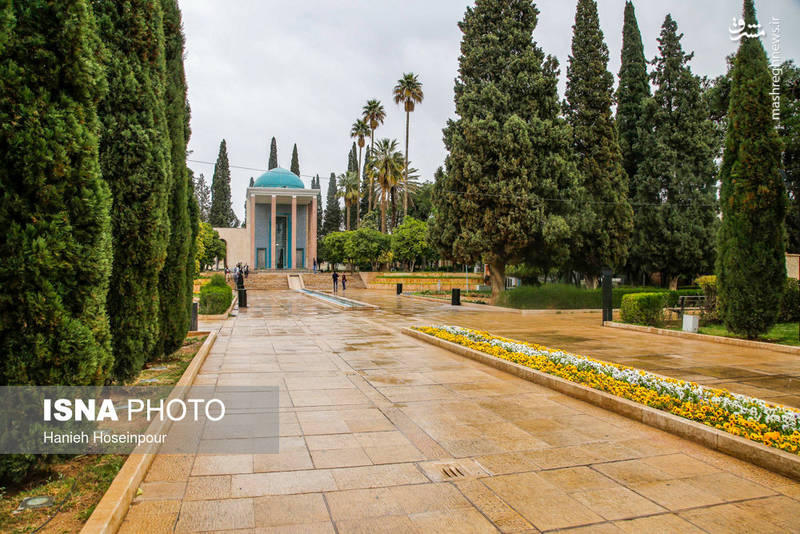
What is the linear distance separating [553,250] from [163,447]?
Result: 2085 centimetres

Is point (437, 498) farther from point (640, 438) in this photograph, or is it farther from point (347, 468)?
point (640, 438)

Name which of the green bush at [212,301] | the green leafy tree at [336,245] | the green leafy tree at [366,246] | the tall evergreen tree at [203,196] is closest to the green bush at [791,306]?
the green bush at [212,301]

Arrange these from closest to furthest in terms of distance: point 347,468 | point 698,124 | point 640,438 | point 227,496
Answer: point 227,496 → point 347,468 → point 640,438 → point 698,124

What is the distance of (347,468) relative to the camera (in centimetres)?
402

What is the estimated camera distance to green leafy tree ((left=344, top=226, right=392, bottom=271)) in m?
44.3

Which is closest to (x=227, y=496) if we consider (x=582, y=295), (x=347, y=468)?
(x=347, y=468)

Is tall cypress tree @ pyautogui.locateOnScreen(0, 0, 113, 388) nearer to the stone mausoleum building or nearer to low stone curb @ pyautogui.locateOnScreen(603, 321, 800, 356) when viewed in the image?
low stone curb @ pyautogui.locateOnScreen(603, 321, 800, 356)

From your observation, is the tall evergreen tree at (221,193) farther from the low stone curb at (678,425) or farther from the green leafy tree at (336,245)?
the low stone curb at (678,425)

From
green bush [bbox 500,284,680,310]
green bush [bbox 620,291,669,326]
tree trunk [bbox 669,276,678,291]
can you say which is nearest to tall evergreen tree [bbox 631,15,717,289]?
tree trunk [bbox 669,276,678,291]

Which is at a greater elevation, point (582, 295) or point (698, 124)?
point (698, 124)

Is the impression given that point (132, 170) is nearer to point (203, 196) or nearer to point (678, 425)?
point (678, 425)

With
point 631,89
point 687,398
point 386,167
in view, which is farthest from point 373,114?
A: point 687,398

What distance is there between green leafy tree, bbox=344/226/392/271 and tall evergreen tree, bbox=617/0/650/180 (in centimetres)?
2197

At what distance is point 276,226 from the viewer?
2172 inches
